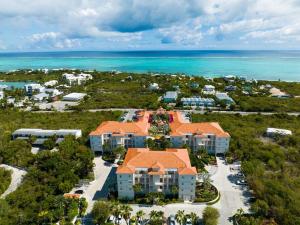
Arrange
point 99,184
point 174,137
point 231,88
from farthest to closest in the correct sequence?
point 231,88, point 174,137, point 99,184

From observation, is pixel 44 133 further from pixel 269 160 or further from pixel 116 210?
pixel 269 160

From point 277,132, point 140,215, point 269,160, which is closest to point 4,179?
point 140,215

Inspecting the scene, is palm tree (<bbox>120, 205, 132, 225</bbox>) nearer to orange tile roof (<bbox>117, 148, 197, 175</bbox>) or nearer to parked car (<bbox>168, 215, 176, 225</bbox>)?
parked car (<bbox>168, 215, 176, 225</bbox>)

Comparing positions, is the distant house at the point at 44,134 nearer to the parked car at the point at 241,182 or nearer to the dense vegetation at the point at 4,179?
the dense vegetation at the point at 4,179

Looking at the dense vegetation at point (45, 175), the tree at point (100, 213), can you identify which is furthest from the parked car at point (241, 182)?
the dense vegetation at point (45, 175)

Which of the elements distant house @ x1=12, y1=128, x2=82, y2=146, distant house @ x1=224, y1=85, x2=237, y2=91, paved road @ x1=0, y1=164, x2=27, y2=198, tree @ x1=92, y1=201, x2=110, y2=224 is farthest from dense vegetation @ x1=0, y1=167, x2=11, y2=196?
distant house @ x1=224, y1=85, x2=237, y2=91

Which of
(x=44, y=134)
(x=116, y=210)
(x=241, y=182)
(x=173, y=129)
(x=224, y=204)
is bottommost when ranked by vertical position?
(x=224, y=204)
